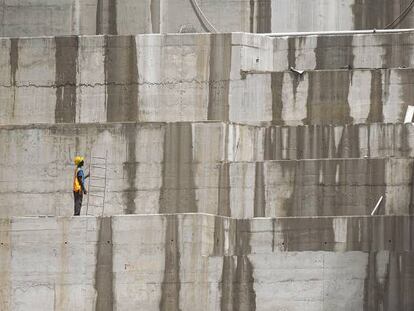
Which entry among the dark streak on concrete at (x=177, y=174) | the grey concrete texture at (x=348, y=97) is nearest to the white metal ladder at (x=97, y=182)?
the dark streak on concrete at (x=177, y=174)

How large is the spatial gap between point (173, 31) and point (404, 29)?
477 cm

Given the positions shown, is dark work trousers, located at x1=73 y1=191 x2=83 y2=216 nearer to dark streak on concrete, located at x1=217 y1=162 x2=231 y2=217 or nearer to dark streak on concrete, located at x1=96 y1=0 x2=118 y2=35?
dark streak on concrete, located at x1=217 y1=162 x2=231 y2=217

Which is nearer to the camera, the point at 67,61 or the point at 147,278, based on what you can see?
the point at 147,278

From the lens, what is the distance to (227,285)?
115 feet

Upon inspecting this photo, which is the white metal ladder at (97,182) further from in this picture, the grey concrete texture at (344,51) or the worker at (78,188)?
the grey concrete texture at (344,51)

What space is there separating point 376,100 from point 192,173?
3.76 metres

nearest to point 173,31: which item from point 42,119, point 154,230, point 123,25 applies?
point 123,25

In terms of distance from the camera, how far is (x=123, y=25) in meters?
40.7

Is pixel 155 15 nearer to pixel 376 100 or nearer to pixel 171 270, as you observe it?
pixel 376 100

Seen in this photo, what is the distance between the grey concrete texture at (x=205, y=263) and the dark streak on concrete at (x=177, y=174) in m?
1.28

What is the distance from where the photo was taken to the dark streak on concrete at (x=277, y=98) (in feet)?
124

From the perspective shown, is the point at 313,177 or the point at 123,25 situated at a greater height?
the point at 123,25

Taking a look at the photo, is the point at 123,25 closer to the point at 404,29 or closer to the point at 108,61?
the point at 108,61

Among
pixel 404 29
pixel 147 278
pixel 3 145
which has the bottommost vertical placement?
pixel 147 278
